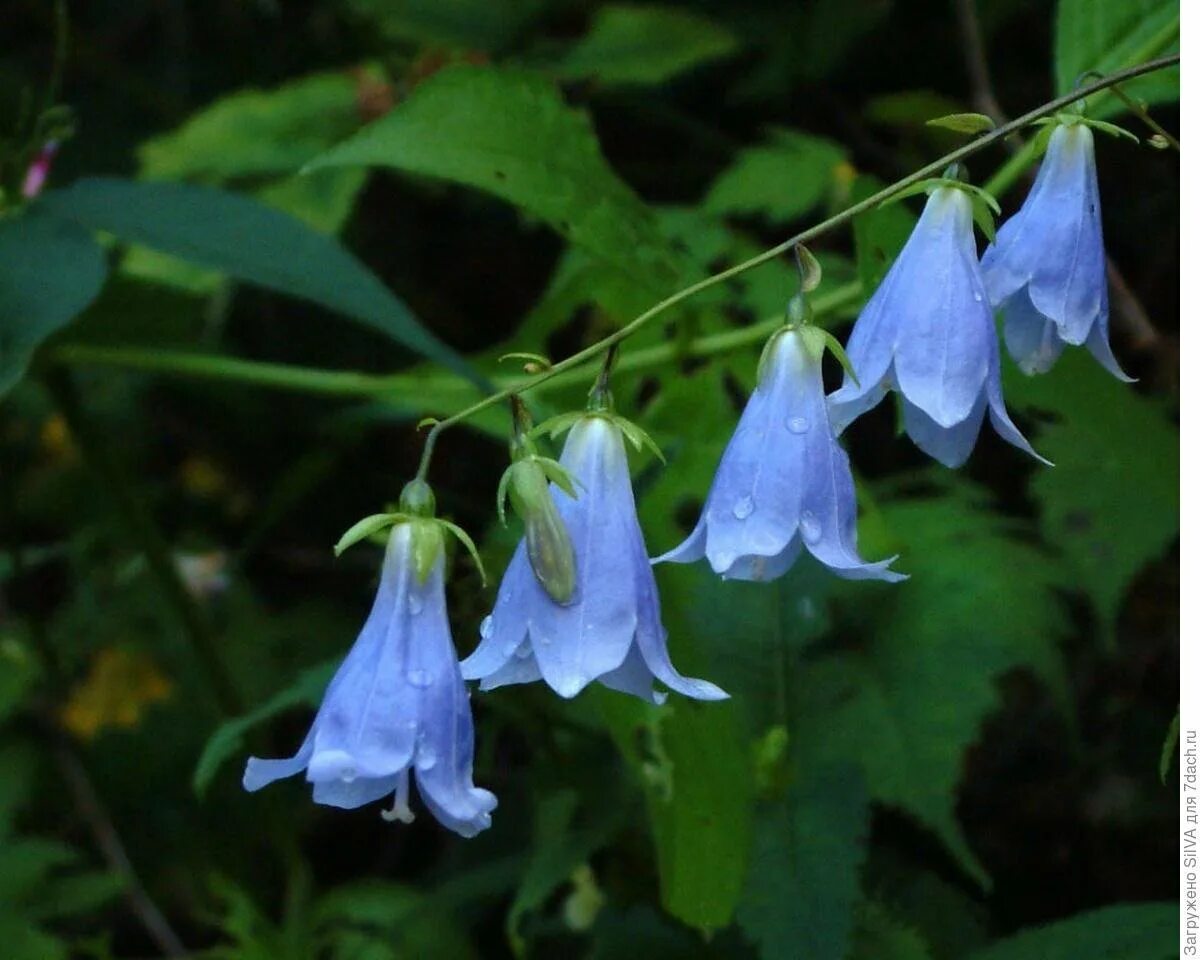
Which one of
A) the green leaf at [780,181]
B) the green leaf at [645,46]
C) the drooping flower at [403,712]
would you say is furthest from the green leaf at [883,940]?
the green leaf at [645,46]

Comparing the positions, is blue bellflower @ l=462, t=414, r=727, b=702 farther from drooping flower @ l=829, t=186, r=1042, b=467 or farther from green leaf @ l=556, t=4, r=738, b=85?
green leaf @ l=556, t=4, r=738, b=85

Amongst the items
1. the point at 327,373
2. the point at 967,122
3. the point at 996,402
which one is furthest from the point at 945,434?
the point at 327,373

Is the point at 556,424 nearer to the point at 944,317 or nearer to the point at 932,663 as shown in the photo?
the point at 944,317

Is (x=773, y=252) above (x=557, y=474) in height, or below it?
above

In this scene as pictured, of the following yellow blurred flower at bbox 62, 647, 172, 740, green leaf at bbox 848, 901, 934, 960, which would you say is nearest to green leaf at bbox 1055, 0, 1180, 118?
green leaf at bbox 848, 901, 934, 960

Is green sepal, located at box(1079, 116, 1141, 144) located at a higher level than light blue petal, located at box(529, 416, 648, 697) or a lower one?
higher

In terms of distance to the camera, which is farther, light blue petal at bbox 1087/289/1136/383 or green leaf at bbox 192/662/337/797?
green leaf at bbox 192/662/337/797
